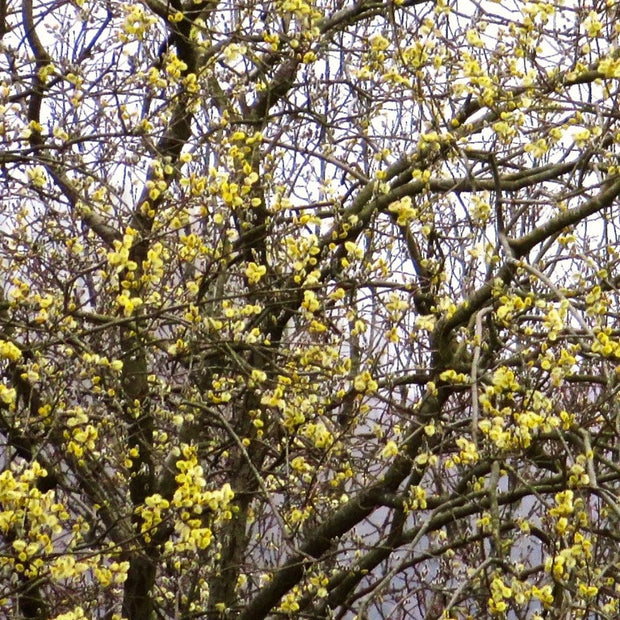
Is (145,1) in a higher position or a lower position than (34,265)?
higher

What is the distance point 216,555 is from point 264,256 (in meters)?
2.04

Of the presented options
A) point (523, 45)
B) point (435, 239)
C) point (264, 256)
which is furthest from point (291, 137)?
point (523, 45)

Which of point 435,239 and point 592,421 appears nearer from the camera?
point 592,421

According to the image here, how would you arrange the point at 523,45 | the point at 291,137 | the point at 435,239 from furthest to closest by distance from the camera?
the point at 291,137 < the point at 435,239 < the point at 523,45

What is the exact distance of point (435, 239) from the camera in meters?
5.69

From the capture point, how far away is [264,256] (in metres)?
6.26

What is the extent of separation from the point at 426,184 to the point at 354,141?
7.55 feet

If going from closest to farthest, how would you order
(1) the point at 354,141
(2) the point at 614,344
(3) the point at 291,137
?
1. (2) the point at 614,344
2. (1) the point at 354,141
3. (3) the point at 291,137

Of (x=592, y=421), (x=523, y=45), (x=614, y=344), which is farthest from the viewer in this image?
(x=523, y=45)

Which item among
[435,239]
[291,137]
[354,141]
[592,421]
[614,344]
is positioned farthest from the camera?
[291,137]

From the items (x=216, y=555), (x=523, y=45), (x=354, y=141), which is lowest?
(x=216, y=555)

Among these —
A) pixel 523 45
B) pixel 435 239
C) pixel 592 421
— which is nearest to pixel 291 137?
pixel 435 239

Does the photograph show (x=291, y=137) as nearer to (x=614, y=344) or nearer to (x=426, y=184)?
(x=426, y=184)

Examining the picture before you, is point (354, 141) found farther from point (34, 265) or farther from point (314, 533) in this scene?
point (314, 533)
